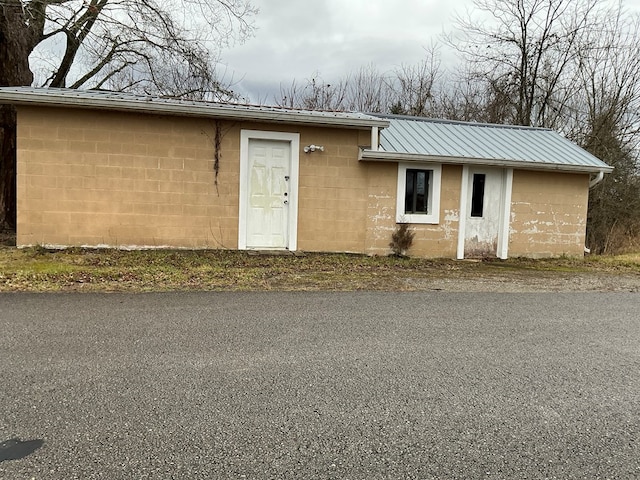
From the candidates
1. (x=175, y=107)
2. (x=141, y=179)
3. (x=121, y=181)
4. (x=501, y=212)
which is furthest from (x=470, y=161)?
(x=121, y=181)

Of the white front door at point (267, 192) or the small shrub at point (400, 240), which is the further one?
the small shrub at point (400, 240)

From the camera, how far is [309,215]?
32.2 feet

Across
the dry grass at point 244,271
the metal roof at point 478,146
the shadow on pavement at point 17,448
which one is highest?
the metal roof at point 478,146

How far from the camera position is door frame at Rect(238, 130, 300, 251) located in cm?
945

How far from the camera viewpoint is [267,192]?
965 cm

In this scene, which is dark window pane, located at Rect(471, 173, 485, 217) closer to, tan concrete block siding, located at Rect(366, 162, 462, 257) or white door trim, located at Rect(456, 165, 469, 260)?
white door trim, located at Rect(456, 165, 469, 260)

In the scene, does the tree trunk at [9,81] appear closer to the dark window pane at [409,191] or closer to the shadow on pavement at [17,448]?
the dark window pane at [409,191]

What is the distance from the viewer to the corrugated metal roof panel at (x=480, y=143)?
416 inches

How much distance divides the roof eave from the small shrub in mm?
2315

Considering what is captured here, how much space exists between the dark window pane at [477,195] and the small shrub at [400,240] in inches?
72.0

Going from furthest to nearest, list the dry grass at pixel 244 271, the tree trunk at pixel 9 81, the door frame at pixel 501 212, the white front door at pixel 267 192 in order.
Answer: the tree trunk at pixel 9 81, the door frame at pixel 501 212, the white front door at pixel 267 192, the dry grass at pixel 244 271

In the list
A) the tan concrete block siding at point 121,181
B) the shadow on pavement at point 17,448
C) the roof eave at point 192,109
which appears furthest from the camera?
the tan concrete block siding at point 121,181

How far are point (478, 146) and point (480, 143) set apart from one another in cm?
32

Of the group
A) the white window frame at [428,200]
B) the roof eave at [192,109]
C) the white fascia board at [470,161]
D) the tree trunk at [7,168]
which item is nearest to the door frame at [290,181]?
the roof eave at [192,109]
